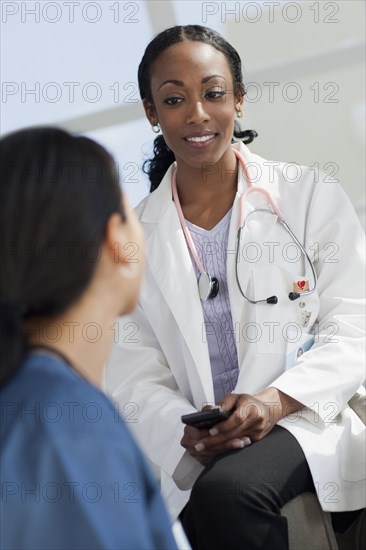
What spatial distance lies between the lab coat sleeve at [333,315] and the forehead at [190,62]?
0.38 m

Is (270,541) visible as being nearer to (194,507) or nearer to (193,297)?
(194,507)

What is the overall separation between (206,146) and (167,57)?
9.7 inches

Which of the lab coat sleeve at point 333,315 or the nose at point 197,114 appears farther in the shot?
the nose at point 197,114

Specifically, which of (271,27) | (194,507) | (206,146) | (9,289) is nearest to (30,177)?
(9,289)

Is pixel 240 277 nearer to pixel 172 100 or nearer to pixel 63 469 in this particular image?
pixel 172 100

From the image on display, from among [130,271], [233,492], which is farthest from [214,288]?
[130,271]

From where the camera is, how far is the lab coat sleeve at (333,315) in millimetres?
2203

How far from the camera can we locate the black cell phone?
6.81ft

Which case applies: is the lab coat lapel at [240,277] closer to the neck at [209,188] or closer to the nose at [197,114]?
the neck at [209,188]

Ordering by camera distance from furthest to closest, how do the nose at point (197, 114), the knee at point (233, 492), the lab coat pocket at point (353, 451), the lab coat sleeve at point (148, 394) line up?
the nose at point (197, 114), the lab coat sleeve at point (148, 394), the lab coat pocket at point (353, 451), the knee at point (233, 492)

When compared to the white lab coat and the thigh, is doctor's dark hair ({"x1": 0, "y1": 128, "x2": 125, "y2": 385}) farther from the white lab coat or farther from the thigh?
the white lab coat

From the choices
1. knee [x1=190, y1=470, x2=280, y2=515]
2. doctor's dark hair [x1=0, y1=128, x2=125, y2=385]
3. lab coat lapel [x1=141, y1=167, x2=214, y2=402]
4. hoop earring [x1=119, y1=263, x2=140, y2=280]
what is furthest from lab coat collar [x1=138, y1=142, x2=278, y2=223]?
doctor's dark hair [x1=0, y1=128, x2=125, y2=385]

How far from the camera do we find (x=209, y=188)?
2506 millimetres

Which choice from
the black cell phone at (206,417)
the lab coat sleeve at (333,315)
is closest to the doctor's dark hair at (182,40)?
the lab coat sleeve at (333,315)
